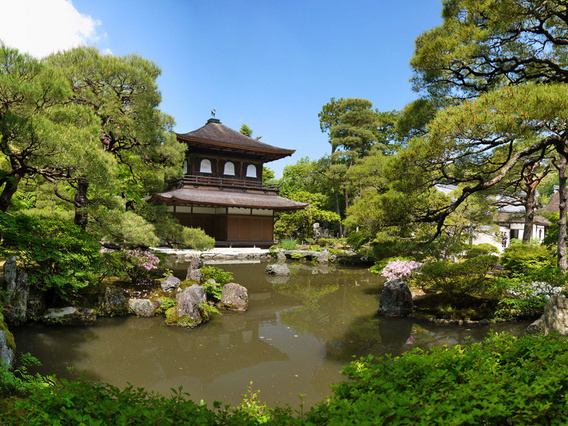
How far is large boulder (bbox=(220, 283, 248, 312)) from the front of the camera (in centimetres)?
858

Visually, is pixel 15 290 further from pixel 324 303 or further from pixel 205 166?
pixel 205 166

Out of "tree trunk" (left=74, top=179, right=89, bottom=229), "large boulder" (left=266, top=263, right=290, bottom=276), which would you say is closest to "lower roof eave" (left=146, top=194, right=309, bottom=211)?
"large boulder" (left=266, top=263, right=290, bottom=276)

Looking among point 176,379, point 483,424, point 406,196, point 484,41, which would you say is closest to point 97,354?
point 176,379

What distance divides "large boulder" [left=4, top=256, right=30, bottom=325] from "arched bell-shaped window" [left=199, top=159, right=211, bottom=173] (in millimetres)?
16124

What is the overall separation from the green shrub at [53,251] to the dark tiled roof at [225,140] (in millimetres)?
13985

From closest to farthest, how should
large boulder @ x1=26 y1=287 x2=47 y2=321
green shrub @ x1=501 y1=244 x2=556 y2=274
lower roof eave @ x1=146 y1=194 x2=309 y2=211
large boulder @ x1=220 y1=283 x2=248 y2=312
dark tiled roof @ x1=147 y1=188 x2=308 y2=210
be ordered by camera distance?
large boulder @ x1=26 y1=287 x2=47 y2=321
large boulder @ x1=220 y1=283 x2=248 y2=312
green shrub @ x1=501 y1=244 x2=556 y2=274
lower roof eave @ x1=146 y1=194 x2=309 y2=211
dark tiled roof @ x1=147 y1=188 x2=308 y2=210

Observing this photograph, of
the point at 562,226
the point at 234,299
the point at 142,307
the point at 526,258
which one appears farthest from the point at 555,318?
the point at 142,307

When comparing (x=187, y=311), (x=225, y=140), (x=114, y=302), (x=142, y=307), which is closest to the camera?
(x=187, y=311)

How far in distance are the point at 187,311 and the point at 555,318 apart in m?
6.70

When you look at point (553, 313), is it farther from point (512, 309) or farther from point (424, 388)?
point (424, 388)

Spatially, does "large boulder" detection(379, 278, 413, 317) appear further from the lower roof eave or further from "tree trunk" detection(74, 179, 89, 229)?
the lower roof eave

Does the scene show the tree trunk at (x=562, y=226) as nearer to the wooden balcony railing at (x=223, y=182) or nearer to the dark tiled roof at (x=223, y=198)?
the dark tiled roof at (x=223, y=198)

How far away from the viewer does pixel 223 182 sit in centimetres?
2223

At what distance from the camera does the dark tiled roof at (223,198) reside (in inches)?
741
